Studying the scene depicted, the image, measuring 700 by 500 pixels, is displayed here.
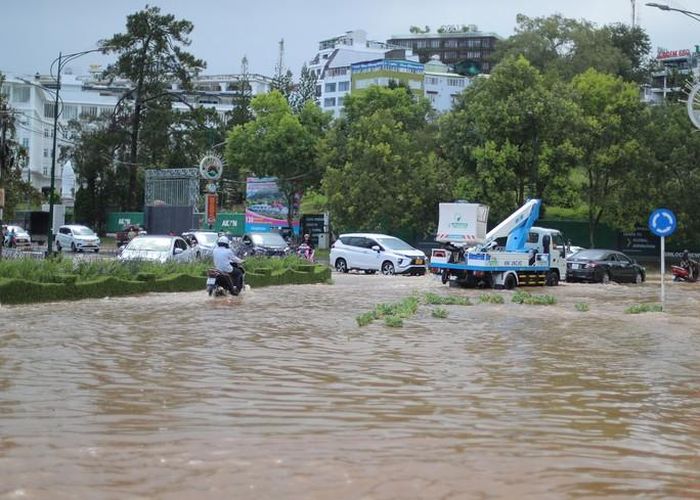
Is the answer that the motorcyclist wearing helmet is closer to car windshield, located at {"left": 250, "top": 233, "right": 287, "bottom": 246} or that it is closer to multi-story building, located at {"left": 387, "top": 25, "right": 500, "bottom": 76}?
car windshield, located at {"left": 250, "top": 233, "right": 287, "bottom": 246}

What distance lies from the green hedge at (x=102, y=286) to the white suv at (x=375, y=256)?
9165 mm

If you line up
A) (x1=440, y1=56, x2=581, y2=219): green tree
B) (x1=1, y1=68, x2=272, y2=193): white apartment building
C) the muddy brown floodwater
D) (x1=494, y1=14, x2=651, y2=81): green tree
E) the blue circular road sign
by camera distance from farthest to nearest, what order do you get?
(x1=1, y1=68, x2=272, y2=193): white apartment building < (x1=494, y1=14, x2=651, y2=81): green tree < (x1=440, y1=56, x2=581, y2=219): green tree < the blue circular road sign < the muddy brown floodwater

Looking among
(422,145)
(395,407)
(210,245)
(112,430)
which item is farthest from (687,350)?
(422,145)

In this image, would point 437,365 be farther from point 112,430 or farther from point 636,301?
point 636,301

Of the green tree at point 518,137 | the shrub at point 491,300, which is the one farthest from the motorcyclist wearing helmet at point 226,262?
the green tree at point 518,137

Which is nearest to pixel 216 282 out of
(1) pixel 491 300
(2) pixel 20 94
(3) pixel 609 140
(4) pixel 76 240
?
(1) pixel 491 300

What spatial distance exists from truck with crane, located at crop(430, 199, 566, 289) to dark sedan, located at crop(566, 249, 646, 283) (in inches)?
137

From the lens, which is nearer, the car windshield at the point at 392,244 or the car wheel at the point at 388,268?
the car wheel at the point at 388,268

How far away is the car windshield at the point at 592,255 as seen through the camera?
32.8 m

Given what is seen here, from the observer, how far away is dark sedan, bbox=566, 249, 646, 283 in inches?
1273

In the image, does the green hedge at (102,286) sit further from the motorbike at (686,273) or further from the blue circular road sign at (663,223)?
the motorbike at (686,273)

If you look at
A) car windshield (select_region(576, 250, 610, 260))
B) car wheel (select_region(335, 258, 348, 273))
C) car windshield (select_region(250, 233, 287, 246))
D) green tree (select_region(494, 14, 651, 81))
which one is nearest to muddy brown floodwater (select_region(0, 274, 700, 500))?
car windshield (select_region(576, 250, 610, 260))

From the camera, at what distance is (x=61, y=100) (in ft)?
188

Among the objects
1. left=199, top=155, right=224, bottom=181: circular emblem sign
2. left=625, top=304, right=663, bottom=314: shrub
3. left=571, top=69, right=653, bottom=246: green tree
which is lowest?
left=625, top=304, right=663, bottom=314: shrub
